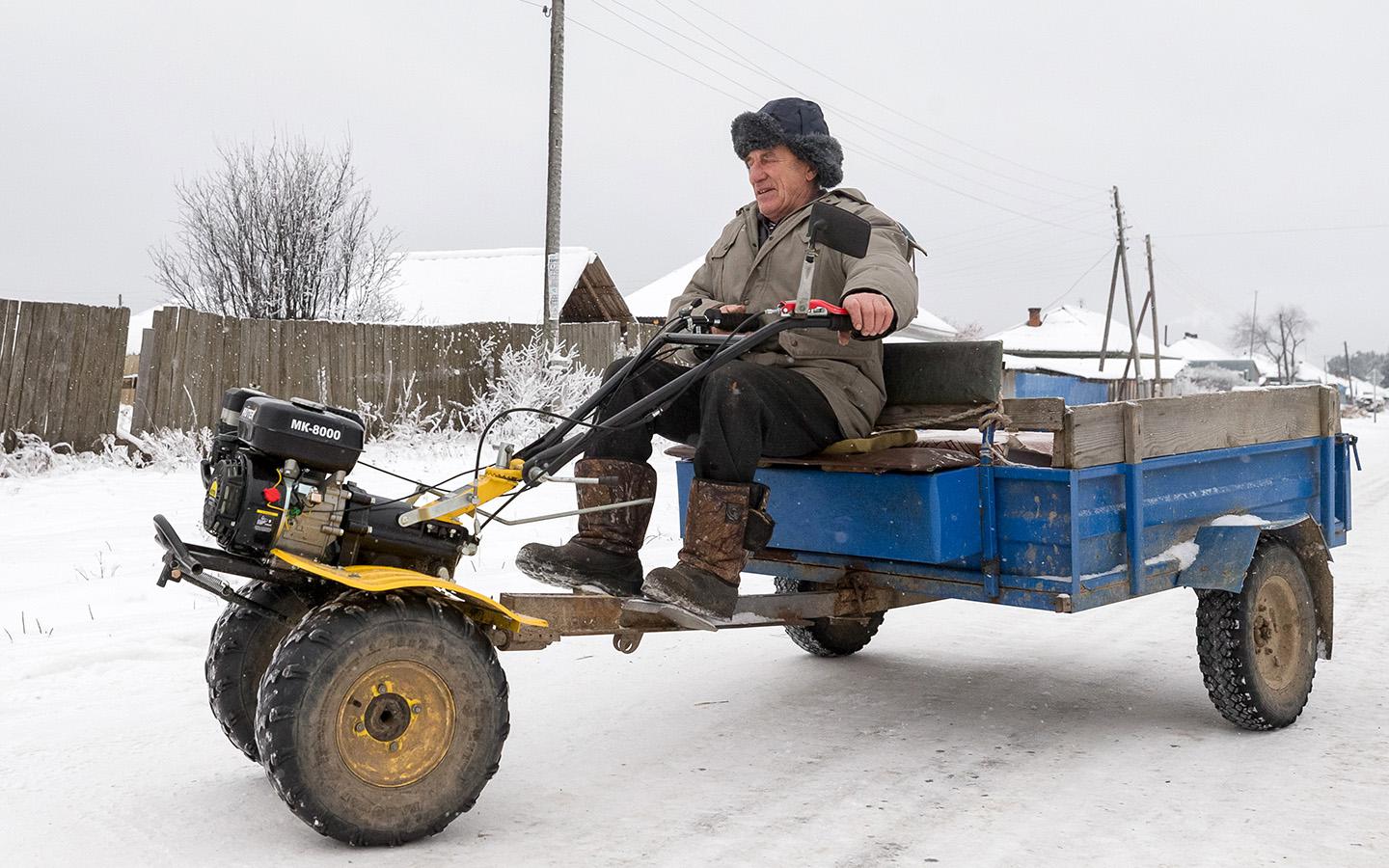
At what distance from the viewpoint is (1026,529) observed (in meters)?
4.22

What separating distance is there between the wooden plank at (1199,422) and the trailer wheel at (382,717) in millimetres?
2135

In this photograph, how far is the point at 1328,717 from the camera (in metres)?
4.81

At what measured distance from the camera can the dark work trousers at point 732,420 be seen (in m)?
3.95

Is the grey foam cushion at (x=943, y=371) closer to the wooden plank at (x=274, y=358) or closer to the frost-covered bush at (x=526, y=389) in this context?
the wooden plank at (x=274, y=358)

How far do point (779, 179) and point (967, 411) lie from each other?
1110mm

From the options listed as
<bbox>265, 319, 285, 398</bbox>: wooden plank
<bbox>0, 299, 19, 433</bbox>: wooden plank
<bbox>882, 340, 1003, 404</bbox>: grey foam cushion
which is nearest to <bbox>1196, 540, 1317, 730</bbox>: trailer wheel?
<bbox>882, 340, 1003, 404</bbox>: grey foam cushion

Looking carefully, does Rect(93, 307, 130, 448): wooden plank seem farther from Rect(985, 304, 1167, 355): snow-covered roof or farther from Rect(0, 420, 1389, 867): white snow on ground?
Rect(985, 304, 1167, 355): snow-covered roof

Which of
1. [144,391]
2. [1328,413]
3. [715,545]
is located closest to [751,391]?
[715,545]

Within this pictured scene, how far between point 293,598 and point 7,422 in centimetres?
993

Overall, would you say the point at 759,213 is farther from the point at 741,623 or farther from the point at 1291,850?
the point at 1291,850

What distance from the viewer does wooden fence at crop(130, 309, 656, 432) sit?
13.3 m

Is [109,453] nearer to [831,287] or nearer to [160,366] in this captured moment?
[160,366]

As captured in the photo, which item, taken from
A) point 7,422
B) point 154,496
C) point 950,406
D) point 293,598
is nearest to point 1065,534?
point 950,406

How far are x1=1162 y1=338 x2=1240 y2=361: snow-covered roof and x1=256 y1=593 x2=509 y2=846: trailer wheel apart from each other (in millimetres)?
93795
